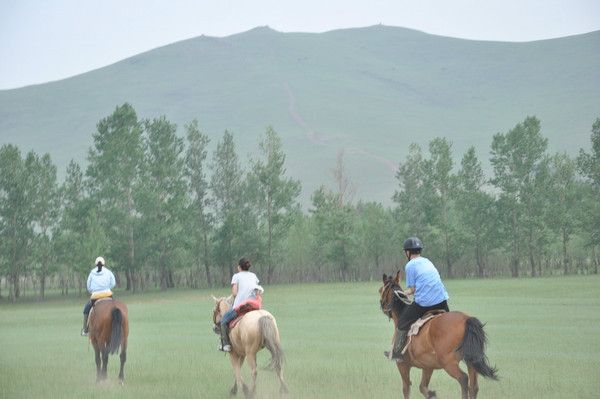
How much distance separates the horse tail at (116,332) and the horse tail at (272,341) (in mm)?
4149

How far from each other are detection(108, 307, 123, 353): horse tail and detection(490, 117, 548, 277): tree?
2976 inches

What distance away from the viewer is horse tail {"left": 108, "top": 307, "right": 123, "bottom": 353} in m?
19.5

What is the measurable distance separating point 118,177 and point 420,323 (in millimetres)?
75340

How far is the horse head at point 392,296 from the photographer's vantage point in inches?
622

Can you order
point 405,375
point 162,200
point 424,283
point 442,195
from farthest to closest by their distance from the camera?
1. point 442,195
2. point 162,200
3. point 405,375
4. point 424,283

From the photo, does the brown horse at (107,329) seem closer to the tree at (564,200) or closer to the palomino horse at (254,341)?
the palomino horse at (254,341)

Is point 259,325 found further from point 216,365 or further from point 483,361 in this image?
point 216,365

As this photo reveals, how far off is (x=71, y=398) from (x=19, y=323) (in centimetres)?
3284

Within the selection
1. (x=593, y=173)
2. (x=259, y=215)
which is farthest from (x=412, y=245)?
(x=259, y=215)

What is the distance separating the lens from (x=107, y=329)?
1984 cm

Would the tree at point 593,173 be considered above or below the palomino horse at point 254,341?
above

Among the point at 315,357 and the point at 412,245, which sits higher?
the point at 412,245

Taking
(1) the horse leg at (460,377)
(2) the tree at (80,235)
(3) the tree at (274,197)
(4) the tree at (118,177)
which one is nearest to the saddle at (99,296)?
(1) the horse leg at (460,377)

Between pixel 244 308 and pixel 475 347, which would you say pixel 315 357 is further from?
pixel 475 347
